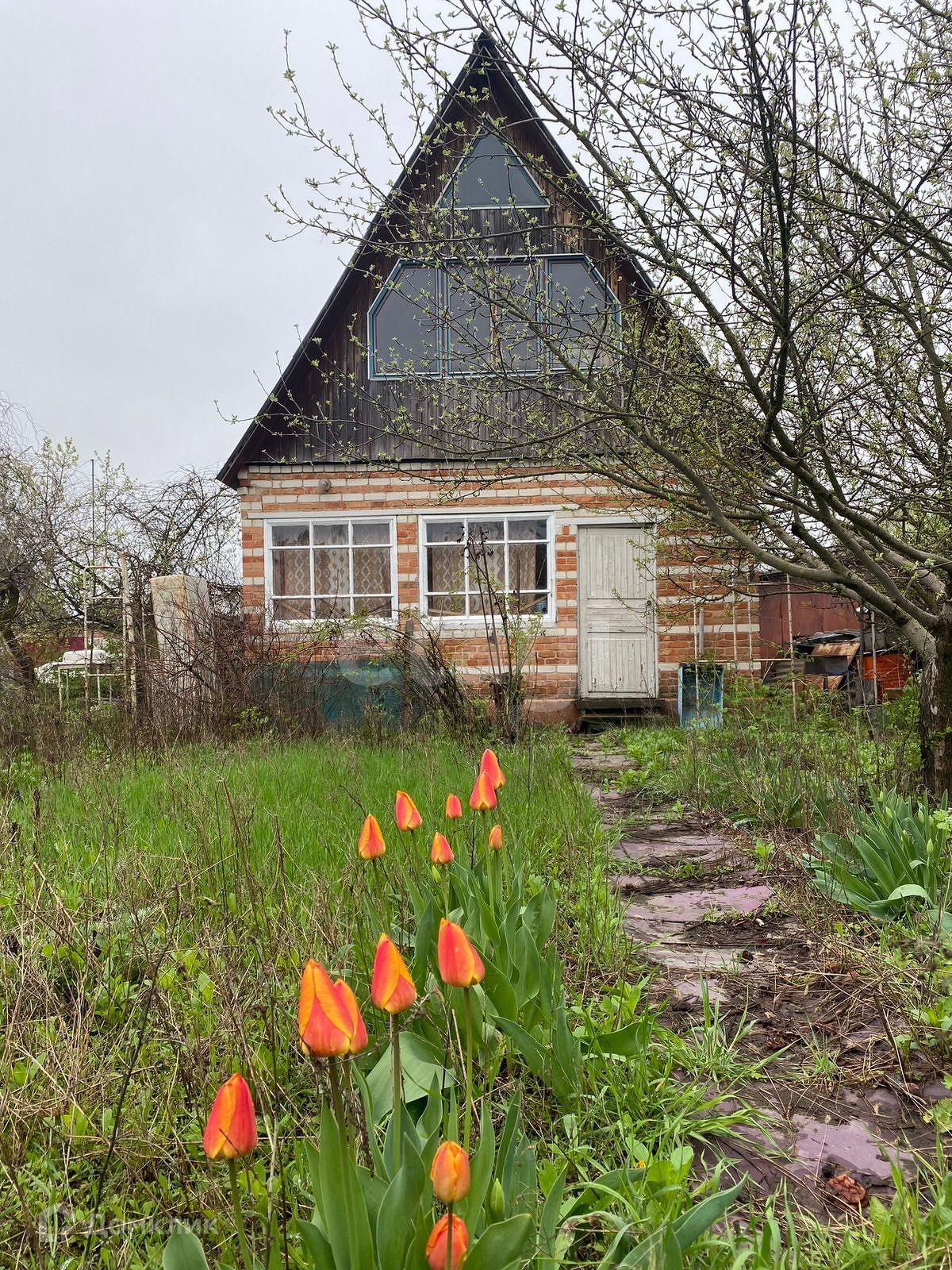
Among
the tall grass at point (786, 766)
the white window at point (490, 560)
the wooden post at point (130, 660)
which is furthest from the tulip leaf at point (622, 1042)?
the white window at point (490, 560)

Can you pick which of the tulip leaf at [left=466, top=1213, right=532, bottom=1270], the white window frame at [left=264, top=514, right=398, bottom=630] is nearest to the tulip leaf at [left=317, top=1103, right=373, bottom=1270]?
the tulip leaf at [left=466, top=1213, right=532, bottom=1270]

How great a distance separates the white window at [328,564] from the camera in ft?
39.1

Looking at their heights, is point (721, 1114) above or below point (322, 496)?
below

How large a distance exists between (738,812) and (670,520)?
208 cm

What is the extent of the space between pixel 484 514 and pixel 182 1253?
36.0 ft

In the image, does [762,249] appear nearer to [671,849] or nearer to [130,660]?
[671,849]

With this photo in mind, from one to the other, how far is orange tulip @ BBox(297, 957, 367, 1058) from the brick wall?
10.4 m

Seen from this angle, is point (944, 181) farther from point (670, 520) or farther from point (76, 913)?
point (76, 913)

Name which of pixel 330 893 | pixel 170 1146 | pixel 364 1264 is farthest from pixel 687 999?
pixel 364 1264

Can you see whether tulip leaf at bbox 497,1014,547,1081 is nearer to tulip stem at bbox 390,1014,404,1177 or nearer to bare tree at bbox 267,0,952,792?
tulip stem at bbox 390,1014,404,1177

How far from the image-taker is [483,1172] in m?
1.05

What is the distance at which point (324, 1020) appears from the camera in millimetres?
889

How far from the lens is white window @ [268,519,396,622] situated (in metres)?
11.9

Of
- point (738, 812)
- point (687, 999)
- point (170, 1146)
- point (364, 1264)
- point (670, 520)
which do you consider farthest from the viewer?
point (670, 520)
